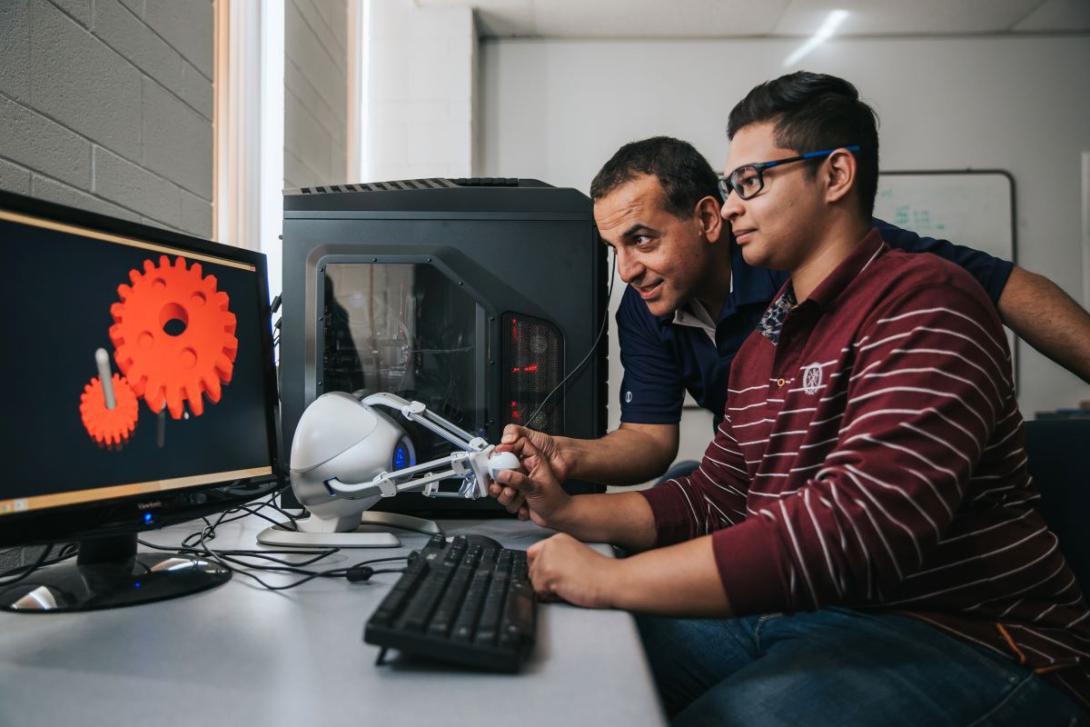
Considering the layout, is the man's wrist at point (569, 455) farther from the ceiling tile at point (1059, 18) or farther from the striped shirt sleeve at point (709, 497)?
the ceiling tile at point (1059, 18)

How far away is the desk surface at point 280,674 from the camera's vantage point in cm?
50

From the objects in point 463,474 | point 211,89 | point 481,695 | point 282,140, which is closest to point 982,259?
point 463,474

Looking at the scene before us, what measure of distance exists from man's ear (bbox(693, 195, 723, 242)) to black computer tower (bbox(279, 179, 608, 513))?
277mm

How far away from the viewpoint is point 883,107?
10.9 ft

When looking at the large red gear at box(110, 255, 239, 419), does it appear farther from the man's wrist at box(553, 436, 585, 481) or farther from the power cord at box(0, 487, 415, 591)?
the man's wrist at box(553, 436, 585, 481)

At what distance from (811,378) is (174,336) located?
2.36ft

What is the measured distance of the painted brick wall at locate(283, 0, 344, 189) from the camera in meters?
2.15

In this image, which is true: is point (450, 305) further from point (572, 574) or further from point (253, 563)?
point (572, 574)

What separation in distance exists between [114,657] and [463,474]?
46 centimetres

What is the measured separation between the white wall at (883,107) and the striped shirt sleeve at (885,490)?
2.55 m

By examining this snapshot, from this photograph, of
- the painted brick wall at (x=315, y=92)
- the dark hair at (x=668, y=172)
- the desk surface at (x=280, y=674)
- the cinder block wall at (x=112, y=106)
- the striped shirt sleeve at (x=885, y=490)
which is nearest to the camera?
the desk surface at (x=280, y=674)

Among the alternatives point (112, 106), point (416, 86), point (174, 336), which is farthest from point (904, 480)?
point (416, 86)

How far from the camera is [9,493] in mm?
663

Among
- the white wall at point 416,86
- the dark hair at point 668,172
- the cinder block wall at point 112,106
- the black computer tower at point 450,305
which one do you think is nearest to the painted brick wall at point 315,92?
the white wall at point 416,86
